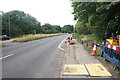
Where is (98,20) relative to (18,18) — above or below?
below

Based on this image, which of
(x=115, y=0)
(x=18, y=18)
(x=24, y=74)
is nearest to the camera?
(x=24, y=74)

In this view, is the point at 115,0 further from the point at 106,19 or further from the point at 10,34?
the point at 10,34

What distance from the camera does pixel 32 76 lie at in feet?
14.9

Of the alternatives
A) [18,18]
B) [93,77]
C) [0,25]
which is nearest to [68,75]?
Answer: [93,77]

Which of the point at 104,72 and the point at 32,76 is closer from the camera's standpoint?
the point at 32,76

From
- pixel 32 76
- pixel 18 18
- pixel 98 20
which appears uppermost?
pixel 18 18

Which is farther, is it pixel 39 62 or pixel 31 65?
pixel 39 62

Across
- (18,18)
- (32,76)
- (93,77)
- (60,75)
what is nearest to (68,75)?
(60,75)

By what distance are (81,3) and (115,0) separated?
2.75 meters

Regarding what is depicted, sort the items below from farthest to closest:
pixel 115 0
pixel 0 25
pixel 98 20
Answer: pixel 0 25
pixel 98 20
pixel 115 0

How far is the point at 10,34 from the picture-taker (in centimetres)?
4294

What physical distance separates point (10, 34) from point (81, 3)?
130 ft

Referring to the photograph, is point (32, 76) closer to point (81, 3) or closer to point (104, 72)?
point (104, 72)

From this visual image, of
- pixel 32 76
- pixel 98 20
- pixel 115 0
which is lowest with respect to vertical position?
pixel 32 76
